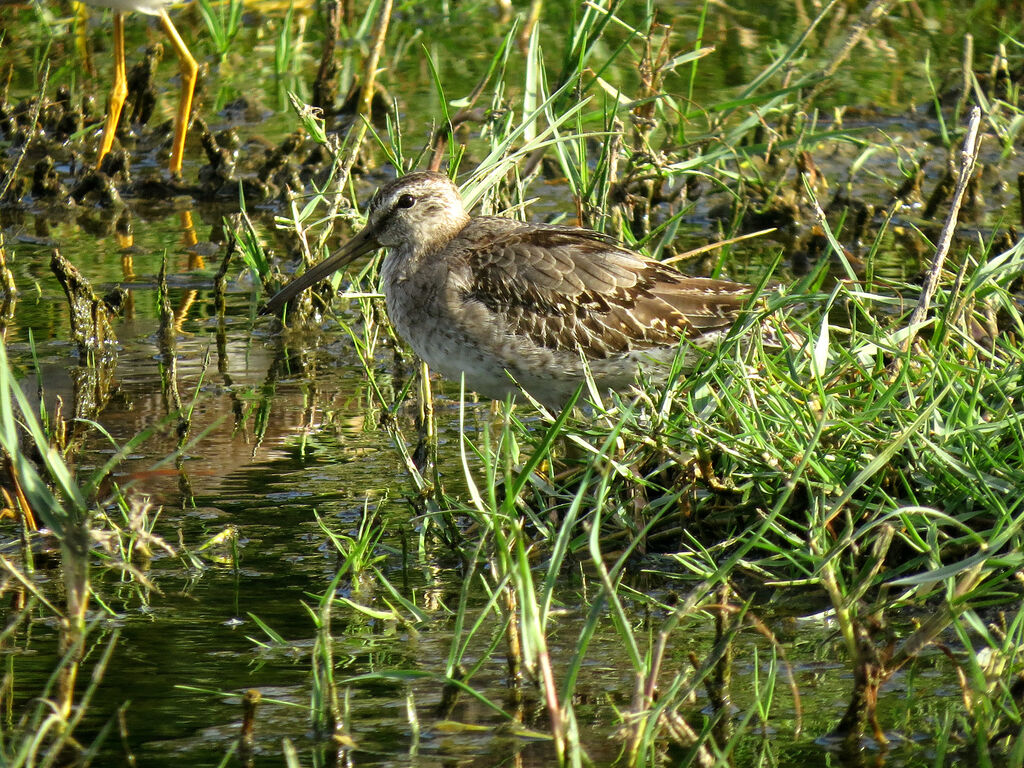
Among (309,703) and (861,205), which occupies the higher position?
(309,703)

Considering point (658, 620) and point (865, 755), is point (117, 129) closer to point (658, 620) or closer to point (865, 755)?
point (658, 620)

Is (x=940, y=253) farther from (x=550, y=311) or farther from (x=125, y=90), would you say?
(x=125, y=90)

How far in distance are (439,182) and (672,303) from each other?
3.60 ft

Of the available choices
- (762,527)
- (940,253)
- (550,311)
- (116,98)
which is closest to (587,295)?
(550,311)

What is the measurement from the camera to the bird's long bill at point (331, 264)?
20.0 ft

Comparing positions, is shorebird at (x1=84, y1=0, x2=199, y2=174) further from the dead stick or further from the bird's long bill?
the dead stick

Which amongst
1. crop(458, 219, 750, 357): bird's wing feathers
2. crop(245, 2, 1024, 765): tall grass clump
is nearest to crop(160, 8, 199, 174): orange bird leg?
crop(458, 219, 750, 357): bird's wing feathers

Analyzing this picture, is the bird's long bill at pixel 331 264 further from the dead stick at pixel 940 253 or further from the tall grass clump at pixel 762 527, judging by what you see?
the dead stick at pixel 940 253

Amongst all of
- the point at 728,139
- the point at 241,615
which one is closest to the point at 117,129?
the point at 728,139

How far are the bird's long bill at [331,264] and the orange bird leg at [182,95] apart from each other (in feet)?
9.59

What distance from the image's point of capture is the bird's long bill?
20.0 ft

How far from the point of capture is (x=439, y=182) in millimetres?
5918

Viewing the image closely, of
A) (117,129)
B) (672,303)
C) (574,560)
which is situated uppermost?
(672,303)

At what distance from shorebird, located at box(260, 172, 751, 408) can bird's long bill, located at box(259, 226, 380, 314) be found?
50cm
